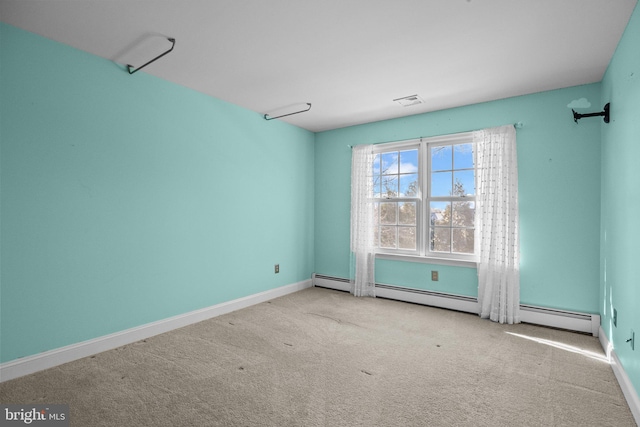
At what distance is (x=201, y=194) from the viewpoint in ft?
11.8

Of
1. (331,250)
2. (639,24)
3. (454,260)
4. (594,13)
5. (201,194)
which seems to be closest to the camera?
(639,24)

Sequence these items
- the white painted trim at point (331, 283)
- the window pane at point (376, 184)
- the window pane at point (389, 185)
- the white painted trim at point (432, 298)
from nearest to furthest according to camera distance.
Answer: the white painted trim at point (432, 298)
the window pane at point (389, 185)
the window pane at point (376, 184)
the white painted trim at point (331, 283)

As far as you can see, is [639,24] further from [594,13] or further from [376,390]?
[376,390]

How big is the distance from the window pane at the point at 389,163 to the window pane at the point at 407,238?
2.79ft

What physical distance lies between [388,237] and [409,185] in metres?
0.81

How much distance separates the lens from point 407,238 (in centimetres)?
448

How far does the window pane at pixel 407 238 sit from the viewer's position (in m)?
4.43

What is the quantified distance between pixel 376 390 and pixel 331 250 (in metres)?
3.01

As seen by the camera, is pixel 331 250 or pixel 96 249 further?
pixel 331 250

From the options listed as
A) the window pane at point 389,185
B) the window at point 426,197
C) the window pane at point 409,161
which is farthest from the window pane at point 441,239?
the window pane at point 409,161

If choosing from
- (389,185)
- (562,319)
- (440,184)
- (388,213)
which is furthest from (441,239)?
(562,319)

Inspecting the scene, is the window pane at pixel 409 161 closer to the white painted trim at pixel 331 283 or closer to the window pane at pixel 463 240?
the window pane at pixel 463 240

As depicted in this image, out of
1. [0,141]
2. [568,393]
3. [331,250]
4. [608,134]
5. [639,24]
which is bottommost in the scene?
[568,393]

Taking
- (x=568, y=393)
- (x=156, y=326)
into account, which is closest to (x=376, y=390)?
(x=568, y=393)
